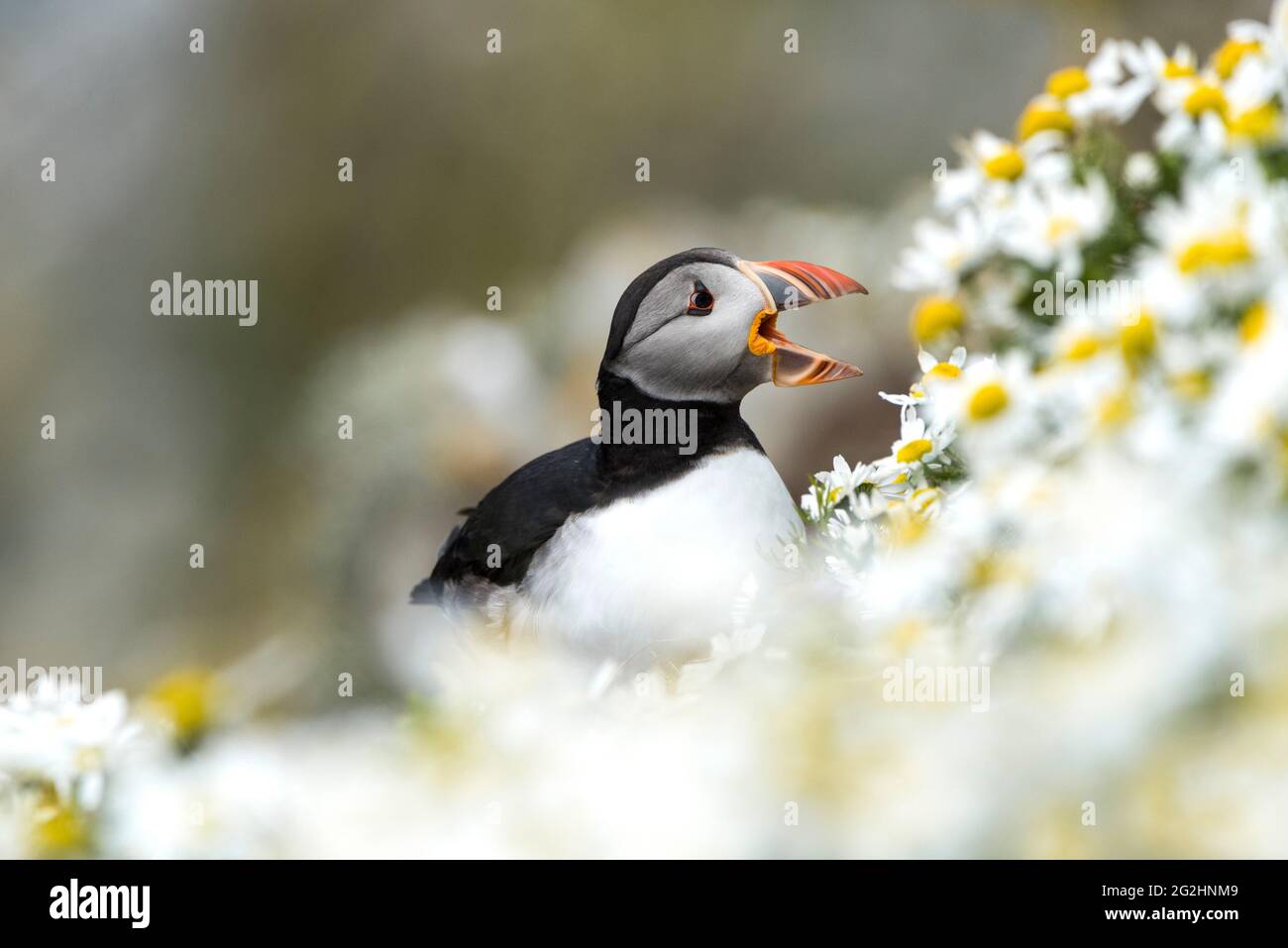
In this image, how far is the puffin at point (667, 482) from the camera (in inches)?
73.0

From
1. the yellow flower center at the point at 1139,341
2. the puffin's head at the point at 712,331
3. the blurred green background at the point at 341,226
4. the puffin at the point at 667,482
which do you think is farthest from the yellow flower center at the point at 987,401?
the blurred green background at the point at 341,226

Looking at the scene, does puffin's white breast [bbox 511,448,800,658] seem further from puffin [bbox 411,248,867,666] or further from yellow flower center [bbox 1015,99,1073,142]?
yellow flower center [bbox 1015,99,1073,142]

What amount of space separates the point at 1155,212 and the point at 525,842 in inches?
30.1

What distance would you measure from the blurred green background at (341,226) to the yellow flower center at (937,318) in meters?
2.96

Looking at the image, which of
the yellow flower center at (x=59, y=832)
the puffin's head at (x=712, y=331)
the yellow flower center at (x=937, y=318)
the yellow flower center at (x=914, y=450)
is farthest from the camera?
the puffin's head at (x=712, y=331)

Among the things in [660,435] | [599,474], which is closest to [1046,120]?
[660,435]

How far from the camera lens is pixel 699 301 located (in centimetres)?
199

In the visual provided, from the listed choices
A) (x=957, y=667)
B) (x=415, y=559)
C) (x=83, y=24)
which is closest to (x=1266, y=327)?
(x=957, y=667)

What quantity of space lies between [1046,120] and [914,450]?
0.34 m

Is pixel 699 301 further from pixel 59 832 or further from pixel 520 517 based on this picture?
pixel 59 832

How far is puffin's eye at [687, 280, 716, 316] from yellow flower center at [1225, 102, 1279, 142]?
0.97m

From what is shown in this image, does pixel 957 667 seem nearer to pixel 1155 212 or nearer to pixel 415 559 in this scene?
pixel 1155 212

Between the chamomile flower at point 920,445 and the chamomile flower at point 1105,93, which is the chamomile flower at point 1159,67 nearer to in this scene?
the chamomile flower at point 1105,93

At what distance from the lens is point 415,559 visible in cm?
410
